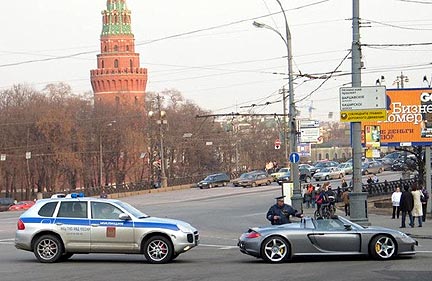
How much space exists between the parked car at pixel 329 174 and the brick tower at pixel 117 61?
2179 inches

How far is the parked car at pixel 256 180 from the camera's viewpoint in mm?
81188

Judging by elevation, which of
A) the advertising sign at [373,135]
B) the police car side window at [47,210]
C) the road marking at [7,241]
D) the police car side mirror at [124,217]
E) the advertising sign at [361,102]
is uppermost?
the advertising sign at [361,102]

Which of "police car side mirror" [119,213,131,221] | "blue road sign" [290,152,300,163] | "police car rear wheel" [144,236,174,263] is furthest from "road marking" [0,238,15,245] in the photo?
"blue road sign" [290,152,300,163]

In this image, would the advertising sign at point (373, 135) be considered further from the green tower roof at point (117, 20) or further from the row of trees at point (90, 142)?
the green tower roof at point (117, 20)

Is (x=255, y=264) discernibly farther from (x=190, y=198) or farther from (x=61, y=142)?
(x=61, y=142)

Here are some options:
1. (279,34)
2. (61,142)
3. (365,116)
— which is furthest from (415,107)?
(61,142)

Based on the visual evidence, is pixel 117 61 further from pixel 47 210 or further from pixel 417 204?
pixel 47 210

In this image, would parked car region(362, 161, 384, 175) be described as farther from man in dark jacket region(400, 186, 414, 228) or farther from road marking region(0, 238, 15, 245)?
road marking region(0, 238, 15, 245)

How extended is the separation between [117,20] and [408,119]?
10162 cm

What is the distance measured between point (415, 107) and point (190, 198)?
29713 millimetres

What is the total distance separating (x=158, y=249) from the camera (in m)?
18.7

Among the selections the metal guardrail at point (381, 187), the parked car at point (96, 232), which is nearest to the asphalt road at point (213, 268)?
the parked car at point (96, 232)

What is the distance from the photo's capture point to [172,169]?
106 m

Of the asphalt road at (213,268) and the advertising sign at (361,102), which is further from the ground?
the advertising sign at (361,102)
